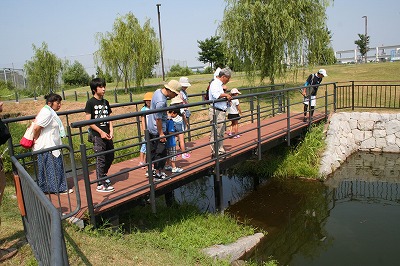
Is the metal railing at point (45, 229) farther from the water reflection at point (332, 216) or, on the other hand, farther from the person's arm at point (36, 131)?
the water reflection at point (332, 216)

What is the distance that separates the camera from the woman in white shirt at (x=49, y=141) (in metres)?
4.54

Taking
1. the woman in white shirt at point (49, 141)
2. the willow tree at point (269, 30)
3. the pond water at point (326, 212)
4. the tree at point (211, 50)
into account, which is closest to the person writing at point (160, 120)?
the woman in white shirt at point (49, 141)

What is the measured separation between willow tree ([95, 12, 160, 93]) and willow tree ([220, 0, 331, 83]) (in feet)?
27.5

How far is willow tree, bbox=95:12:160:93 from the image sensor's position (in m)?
23.0

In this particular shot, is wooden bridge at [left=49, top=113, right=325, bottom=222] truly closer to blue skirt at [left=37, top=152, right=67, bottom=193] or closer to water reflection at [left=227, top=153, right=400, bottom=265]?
blue skirt at [left=37, top=152, right=67, bottom=193]

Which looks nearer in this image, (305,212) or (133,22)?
(305,212)

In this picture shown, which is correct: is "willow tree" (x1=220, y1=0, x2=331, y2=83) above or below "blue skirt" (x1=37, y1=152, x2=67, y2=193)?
above

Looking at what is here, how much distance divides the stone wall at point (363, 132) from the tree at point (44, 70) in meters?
21.1

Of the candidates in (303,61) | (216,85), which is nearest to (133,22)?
(303,61)

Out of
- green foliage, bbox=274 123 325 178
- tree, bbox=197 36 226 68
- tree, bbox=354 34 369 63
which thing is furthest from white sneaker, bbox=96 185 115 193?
tree, bbox=354 34 369 63

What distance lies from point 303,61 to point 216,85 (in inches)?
464

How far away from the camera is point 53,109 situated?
4.77m

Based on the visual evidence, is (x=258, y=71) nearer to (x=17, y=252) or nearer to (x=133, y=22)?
(x=133, y=22)

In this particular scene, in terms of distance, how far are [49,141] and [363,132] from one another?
397 inches
